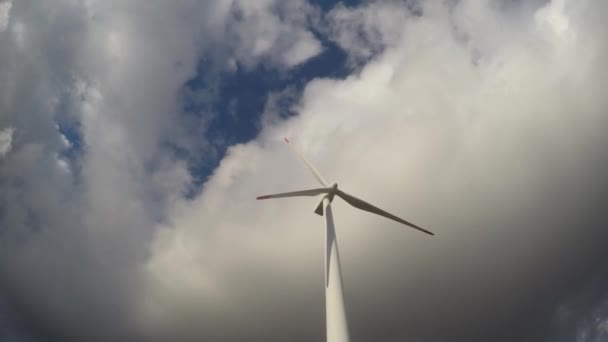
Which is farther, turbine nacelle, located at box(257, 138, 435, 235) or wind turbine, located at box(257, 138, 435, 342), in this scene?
turbine nacelle, located at box(257, 138, 435, 235)

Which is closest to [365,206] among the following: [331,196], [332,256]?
[331,196]

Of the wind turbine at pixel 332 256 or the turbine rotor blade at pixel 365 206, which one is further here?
the turbine rotor blade at pixel 365 206

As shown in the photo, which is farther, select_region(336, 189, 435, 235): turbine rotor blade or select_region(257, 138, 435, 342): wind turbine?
select_region(336, 189, 435, 235): turbine rotor blade

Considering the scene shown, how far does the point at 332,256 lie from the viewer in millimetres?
53344

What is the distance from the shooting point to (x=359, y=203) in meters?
66.7

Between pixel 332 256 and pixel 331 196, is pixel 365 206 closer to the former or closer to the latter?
pixel 331 196

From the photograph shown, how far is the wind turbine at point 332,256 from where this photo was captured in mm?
44281

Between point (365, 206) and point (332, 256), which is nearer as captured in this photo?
point (332, 256)

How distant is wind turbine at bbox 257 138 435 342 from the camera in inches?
1743

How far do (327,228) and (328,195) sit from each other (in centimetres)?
699

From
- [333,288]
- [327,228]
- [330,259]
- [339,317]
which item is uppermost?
[327,228]

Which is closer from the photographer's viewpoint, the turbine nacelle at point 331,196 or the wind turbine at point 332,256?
the wind turbine at point 332,256

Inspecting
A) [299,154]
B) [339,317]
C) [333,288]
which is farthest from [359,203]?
[339,317]

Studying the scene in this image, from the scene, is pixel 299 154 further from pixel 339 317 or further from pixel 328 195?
pixel 339 317
